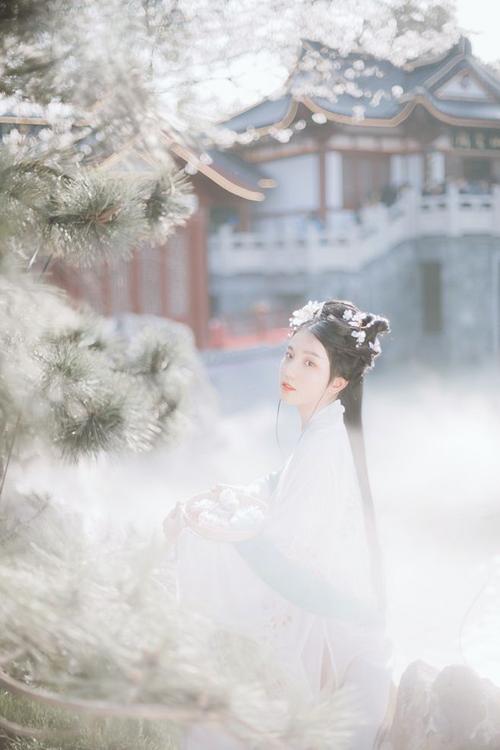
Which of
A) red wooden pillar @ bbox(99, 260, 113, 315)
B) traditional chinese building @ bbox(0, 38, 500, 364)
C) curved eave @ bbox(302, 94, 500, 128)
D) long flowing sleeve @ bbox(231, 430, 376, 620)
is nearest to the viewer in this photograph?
long flowing sleeve @ bbox(231, 430, 376, 620)

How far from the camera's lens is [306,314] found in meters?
1.56

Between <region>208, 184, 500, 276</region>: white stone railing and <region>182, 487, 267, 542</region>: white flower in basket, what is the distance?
925 centimetres

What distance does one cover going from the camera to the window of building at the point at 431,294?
11.8m

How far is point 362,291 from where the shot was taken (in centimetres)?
1101

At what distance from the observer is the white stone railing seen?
1071cm

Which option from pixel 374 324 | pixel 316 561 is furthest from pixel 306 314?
pixel 316 561

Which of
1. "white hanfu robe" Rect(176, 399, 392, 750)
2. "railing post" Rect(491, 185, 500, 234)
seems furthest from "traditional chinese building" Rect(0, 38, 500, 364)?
"white hanfu robe" Rect(176, 399, 392, 750)

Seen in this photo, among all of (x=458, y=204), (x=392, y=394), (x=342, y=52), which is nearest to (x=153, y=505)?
(x=342, y=52)

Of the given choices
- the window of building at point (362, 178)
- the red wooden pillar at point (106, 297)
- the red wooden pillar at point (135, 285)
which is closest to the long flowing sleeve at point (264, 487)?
the red wooden pillar at point (106, 297)

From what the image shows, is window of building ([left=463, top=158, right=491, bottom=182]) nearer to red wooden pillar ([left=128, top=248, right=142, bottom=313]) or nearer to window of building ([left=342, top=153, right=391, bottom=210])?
window of building ([left=342, top=153, right=391, bottom=210])

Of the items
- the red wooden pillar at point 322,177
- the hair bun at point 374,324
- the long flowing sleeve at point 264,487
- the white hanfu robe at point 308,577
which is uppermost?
the red wooden pillar at point 322,177

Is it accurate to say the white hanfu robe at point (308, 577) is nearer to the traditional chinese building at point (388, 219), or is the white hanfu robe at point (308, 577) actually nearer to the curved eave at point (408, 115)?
the traditional chinese building at point (388, 219)

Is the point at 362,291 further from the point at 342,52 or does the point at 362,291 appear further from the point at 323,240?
the point at 342,52

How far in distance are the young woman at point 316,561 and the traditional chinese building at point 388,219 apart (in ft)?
29.9
